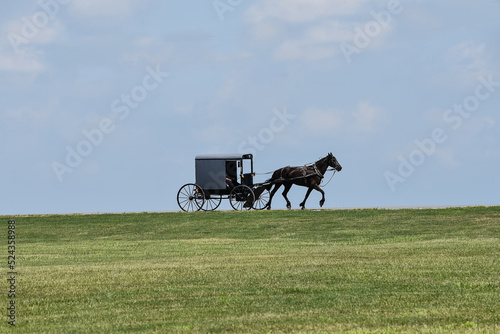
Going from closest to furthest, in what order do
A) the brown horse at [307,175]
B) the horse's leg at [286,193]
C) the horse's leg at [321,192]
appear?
the horse's leg at [321,192]
the brown horse at [307,175]
the horse's leg at [286,193]

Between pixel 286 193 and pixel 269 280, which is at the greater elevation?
pixel 286 193

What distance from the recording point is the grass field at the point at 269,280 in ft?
35.7

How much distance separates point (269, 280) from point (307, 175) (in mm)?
19974

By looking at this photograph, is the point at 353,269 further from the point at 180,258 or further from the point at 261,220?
the point at 261,220

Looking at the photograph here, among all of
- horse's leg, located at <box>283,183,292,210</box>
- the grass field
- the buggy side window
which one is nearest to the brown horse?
horse's leg, located at <box>283,183,292,210</box>

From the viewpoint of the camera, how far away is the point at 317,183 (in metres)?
34.4

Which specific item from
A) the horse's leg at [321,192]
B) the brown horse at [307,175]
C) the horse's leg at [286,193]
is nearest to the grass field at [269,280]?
the horse's leg at [321,192]

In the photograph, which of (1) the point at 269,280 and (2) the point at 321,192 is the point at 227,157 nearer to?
(2) the point at 321,192

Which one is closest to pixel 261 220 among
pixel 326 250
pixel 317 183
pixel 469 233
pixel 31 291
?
pixel 317 183

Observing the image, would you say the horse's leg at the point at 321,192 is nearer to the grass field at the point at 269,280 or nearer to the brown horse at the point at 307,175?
the brown horse at the point at 307,175

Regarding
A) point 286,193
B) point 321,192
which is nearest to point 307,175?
point 321,192

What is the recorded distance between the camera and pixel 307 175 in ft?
113

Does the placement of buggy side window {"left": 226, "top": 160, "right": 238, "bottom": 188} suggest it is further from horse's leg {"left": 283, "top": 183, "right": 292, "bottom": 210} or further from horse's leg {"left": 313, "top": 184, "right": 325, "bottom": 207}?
horse's leg {"left": 313, "top": 184, "right": 325, "bottom": 207}

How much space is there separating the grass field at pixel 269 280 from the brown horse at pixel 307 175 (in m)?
5.77
